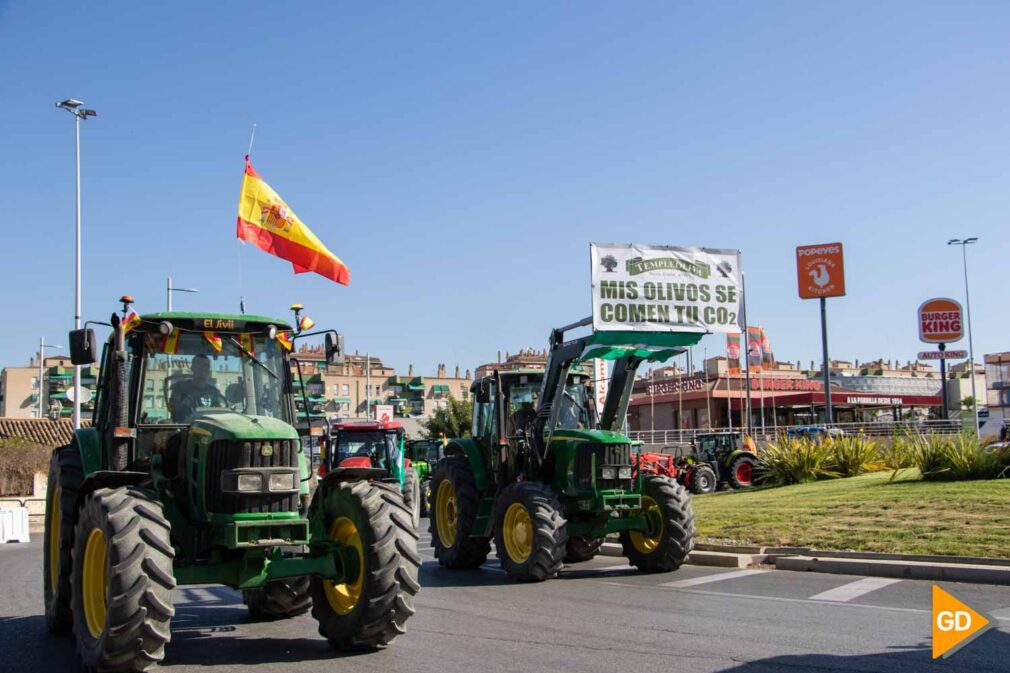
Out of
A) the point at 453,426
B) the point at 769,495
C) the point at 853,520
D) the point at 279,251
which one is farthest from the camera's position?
the point at 453,426

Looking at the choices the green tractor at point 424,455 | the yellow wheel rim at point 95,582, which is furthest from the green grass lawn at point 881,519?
the green tractor at point 424,455

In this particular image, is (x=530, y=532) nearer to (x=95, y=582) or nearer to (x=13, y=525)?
(x=95, y=582)

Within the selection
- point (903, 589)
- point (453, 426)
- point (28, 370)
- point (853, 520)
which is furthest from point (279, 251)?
point (28, 370)

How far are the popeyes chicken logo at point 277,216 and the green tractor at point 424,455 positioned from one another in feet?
65.3

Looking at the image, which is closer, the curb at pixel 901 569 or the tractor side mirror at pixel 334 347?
the tractor side mirror at pixel 334 347

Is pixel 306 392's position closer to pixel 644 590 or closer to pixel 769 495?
pixel 644 590

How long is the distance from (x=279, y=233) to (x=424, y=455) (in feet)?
90.8

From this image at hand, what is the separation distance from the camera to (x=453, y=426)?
7294 cm

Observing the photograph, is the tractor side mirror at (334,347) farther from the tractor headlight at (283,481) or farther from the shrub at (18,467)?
the shrub at (18,467)

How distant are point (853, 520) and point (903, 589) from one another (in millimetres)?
4946

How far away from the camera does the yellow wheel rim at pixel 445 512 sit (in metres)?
14.9

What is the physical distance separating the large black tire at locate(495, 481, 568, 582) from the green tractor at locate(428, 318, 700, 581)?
0.5 inches

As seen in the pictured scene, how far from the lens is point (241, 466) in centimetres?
718

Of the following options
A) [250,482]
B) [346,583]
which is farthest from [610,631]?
[250,482]
